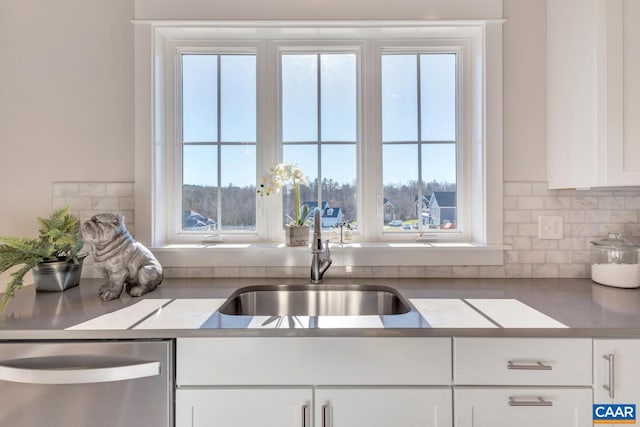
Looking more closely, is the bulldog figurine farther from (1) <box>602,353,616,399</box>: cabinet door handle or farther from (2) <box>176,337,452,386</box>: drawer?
(1) <box>602,353,616,399</box>: cabinet door handle

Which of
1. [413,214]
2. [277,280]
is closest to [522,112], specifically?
[413,214]

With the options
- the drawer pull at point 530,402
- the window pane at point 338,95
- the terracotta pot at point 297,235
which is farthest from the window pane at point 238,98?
the drawer pull at point 530,402

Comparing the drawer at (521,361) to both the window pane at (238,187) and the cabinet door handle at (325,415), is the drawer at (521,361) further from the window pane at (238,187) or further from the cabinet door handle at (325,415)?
the window pane at (238,187)

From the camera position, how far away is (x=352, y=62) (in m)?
1.91

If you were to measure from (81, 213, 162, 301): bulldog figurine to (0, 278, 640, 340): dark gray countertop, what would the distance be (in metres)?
0.05

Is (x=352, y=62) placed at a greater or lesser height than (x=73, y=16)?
lesser

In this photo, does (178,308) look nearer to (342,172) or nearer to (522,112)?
(342,172)

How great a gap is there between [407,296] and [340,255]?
43cm

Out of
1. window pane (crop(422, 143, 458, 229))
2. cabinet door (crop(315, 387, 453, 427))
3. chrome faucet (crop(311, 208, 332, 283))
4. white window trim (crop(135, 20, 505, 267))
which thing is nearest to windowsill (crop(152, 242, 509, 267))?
white window trim (crop(135, 20, 505, 267))

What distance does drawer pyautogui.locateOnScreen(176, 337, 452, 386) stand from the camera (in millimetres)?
1089

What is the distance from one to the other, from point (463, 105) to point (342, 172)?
73 cm

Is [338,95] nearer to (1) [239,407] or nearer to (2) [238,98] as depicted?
(2) [238,98]

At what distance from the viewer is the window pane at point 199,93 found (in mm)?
1925

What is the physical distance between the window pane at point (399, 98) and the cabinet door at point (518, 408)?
1263mm
